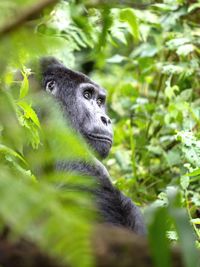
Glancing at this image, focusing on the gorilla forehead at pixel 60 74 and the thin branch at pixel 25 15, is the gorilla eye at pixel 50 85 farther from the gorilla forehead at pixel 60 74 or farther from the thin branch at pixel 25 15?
the thin branch at pixel 25 15

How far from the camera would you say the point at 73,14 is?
5.28 ft

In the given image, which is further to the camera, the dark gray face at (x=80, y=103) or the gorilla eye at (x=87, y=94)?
the gorilla eye at (x=87, y=94)

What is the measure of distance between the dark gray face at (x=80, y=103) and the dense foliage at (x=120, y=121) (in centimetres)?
14

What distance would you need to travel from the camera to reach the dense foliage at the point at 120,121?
984mm

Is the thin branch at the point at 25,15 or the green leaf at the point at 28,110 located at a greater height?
the thin branch at the point at 25,15

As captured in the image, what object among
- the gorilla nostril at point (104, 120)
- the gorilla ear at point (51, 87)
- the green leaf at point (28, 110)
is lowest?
the gorilla nostril at point (104, 120)

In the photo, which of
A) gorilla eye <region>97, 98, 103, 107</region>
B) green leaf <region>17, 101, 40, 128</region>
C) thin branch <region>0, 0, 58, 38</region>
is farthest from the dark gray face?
thin branch <region>0, 0, 58, 38</region>

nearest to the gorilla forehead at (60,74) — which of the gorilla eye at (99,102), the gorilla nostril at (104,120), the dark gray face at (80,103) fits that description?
the dark gray face at (80,103)

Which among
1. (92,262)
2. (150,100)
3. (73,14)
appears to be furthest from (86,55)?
(92,262)

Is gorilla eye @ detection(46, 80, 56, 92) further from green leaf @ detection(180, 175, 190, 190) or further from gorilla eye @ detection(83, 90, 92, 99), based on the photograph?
green leaf @ detection(180, 175, 190, 190)

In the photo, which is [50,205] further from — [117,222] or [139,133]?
[139,133]

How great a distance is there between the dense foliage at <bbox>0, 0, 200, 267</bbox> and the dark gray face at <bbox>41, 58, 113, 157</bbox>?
0.14 metres

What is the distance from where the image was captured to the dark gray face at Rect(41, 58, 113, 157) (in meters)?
3.46

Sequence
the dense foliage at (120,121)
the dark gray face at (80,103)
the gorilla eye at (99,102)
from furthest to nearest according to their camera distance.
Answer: the gorilla eye at (99,102) → the dark gray face at (80,103) → the dense foliage at (120,121)
